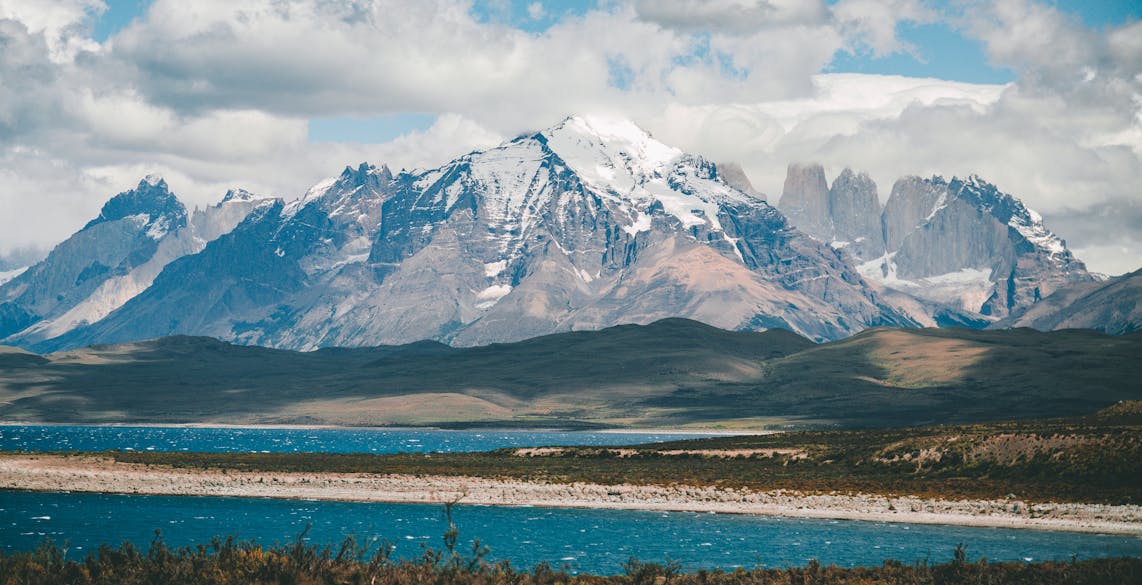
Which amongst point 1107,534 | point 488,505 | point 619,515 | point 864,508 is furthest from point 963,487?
point 488,505

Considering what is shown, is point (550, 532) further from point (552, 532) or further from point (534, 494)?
point (534, 494)

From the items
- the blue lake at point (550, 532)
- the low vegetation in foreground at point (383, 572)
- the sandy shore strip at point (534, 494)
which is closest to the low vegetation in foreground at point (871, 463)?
Answer: the sandy shore strip at point (534, 494)

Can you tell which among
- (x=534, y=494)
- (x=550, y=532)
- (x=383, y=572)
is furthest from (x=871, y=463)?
(x=383, y=572)

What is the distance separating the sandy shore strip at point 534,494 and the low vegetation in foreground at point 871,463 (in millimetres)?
2919

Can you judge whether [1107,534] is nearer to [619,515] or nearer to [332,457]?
[619,515]

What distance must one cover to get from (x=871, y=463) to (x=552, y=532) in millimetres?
44000

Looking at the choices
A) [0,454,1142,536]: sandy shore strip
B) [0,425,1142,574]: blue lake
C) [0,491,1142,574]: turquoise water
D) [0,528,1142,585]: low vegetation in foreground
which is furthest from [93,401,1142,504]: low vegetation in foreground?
[0,528,1142,585]: low vegetation in foreground

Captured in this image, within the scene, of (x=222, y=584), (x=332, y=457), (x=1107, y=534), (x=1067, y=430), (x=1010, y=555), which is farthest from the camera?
(x=332, y=457)

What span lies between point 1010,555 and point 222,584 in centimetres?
4478

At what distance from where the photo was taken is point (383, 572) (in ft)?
167

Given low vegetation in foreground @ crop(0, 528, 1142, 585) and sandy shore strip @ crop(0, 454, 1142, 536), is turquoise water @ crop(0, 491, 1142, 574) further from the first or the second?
low vegetation in foreground @ crop(0, 528, 1142, 585)

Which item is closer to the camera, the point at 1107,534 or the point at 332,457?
the point at 1107,534

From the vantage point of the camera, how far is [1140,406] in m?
143

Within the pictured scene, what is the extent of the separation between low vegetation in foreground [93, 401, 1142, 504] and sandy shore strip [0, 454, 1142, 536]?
2919 millimetres
